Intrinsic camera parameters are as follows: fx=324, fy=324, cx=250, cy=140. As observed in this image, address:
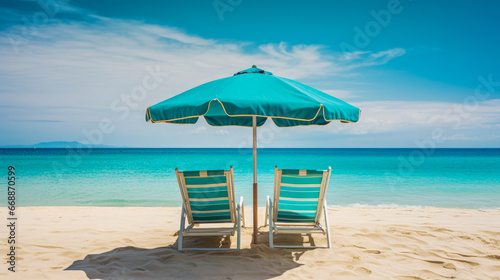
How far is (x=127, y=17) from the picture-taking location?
947 cm

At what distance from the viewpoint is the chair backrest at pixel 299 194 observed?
3.52 m

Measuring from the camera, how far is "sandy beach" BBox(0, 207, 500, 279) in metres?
2.92

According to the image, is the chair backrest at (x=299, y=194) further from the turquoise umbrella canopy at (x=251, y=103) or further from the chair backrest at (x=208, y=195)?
the turquoise umbrella canopy at (x=251, y=103)

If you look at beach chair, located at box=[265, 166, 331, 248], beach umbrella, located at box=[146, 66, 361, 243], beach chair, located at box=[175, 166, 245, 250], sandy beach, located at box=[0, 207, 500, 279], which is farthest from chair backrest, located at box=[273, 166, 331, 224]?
beach umbrella, located at box=[146, 66, 361, 243]

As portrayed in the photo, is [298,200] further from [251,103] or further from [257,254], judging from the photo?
[251,103]

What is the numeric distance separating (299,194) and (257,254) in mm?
785

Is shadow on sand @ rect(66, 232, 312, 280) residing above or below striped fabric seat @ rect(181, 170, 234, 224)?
below

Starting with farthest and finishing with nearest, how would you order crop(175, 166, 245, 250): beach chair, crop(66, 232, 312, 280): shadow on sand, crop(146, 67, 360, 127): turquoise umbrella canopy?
1. crop(175, 166, 245, 250): beach chair
2. crop(66, 232, 312, 280): shadow on sand
3. crop(146, 67, 360, 127): turquoise umbrella canopy

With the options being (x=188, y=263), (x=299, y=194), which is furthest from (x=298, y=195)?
(x=188, y=263)

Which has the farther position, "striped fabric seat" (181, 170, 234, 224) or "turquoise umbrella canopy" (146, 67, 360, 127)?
"striped fabric seat" (181, 170, 234, 224)

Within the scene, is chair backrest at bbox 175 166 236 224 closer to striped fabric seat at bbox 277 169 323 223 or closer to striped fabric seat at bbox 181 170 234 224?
striped fabric seat at bbox 181 170 234 224

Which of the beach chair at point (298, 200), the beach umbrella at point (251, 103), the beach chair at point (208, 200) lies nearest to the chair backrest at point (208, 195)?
the beach chair at point (208, 200)

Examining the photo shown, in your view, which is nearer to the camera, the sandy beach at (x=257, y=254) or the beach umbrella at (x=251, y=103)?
the beach umbrella at (x=251, y=103)

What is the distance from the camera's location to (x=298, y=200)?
11.9ft
